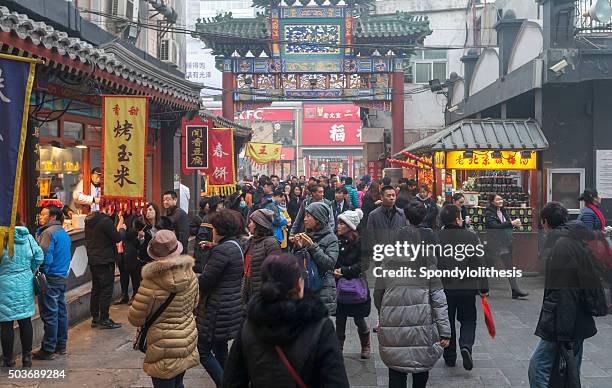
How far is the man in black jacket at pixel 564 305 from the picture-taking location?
A: 15.4ft

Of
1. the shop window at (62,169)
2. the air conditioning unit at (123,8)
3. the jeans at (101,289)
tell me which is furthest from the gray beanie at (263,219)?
the air conditioning unit at (123,8)

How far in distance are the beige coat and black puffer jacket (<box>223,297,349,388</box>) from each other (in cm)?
166

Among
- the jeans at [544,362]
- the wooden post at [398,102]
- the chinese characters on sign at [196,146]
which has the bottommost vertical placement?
the jeans at [544,362]

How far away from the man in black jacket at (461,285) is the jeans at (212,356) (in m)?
2.43

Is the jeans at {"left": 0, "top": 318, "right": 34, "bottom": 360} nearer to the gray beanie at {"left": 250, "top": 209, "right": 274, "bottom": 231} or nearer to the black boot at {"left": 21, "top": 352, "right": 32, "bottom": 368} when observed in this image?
the black boot at {"left": 21, "top": 352, "right": 32, "bottom": 368}

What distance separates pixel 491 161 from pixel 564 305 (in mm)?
8174

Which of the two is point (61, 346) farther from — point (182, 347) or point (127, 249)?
point (182, 347)

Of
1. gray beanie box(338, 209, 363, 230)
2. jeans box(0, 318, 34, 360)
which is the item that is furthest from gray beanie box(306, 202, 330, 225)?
jeans box(0, 318, 34, 360)

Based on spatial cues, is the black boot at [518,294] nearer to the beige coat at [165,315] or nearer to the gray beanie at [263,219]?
the gray beanie at [263,219]

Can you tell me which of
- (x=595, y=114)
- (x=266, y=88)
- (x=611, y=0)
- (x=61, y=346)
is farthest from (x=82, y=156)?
(x=266, y=88)

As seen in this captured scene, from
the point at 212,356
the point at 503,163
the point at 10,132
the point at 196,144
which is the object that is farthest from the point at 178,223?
the point at 503,163

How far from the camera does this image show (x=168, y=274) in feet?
14.8

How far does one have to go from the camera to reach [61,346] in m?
7.08

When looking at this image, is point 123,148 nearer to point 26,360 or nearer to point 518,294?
point 26,360
